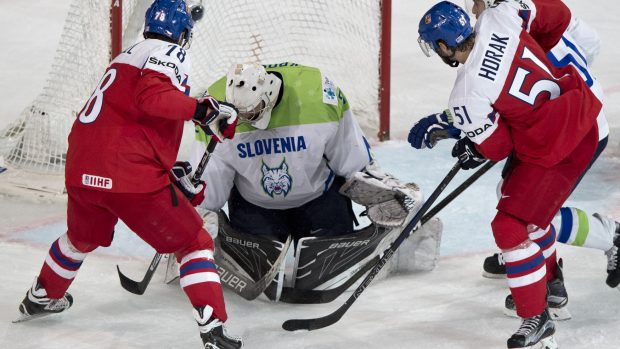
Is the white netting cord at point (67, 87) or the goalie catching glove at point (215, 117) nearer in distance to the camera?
the goalie catching glove at point (215, 117)

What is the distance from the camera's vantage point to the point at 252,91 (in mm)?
3504

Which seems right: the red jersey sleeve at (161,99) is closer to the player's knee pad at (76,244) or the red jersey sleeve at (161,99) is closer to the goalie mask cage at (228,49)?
the player's knee pad at (76,244)

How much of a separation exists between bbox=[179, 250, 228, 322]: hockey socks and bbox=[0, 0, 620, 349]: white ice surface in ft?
0.77

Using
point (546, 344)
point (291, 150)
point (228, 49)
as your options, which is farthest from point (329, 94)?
point (228, 49)

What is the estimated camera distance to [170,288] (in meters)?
3.78

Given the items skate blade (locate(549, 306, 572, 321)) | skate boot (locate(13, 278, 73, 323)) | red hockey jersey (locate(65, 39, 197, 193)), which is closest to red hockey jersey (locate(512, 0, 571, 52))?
skate blade (locate(549, 306, 572, 321))

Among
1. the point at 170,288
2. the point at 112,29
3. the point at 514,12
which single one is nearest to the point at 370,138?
the point at 112,29

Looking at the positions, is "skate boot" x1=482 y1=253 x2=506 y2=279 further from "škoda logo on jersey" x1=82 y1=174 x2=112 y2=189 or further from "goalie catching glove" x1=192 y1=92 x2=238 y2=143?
"škoda logo on jersey" x1=82 y1=174 x2=112 y2=189

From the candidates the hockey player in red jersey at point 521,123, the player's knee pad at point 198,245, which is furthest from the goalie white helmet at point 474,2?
the player's knee pad at point 198,245

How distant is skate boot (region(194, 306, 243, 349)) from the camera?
3.11 metres

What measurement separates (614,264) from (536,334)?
53 centimetres

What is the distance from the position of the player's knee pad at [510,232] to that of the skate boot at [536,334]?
0.72 ft

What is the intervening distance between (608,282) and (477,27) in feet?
3.13

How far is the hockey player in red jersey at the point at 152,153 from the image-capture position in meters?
3.10
